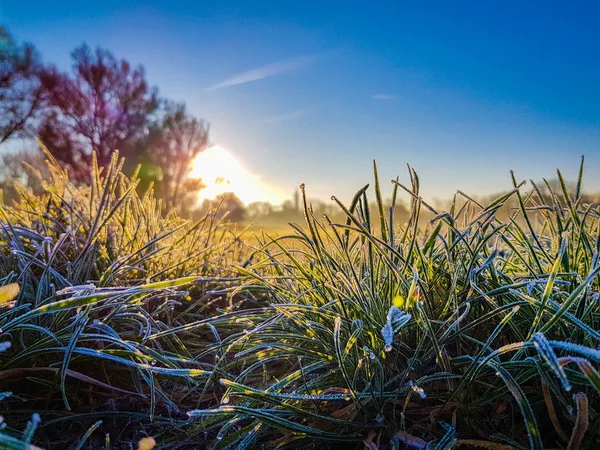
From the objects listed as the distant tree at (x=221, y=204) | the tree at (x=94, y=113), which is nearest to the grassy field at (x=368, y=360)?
the distant tree at (x=221, y=204)

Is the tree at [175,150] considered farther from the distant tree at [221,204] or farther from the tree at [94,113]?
the distant tree at [221,204]

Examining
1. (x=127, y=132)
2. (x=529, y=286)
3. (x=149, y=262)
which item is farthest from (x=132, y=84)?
(x=529, y=286)

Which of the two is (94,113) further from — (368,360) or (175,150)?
(368,360)

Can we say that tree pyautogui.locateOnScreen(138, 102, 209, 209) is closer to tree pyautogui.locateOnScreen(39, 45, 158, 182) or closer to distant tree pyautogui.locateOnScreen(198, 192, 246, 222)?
tree pyautogui.locateOnScreen(39, 45, 158, 182)

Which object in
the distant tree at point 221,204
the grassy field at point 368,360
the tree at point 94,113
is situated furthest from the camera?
the tree at point 94,113

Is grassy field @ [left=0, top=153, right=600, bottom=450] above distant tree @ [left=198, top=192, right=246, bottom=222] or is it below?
below

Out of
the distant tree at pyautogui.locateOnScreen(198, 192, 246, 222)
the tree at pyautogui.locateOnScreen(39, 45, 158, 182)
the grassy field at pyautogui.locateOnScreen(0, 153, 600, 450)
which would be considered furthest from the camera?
the tree at pyautogui.locateOnScreen(39, 45, 158, 182)

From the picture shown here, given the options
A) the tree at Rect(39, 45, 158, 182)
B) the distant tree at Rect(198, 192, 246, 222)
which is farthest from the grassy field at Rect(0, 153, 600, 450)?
the tree at Rect(39, 45, 158, 182)

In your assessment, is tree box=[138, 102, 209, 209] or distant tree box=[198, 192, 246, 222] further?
tree box=[138, 102, 209, 209]

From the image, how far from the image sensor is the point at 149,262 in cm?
155

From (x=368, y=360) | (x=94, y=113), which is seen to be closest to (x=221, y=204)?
(x=368, y=360)

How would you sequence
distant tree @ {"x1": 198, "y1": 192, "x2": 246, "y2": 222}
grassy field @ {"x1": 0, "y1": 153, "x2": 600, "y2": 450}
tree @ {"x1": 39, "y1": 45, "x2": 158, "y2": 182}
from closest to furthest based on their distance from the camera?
grassy field @ {"x1": 0, "y1": 153, "x2": 600, "y2": 450} → distant tree @ {"x1": 198, "y1": 192, "x2": 246, "y2": 222} → tree @ {"x1": 39, "y1": 45, "x2": 158, "y2": 182}

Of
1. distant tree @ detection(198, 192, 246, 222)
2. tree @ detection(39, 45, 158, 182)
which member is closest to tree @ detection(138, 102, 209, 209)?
tree @ detection(39, 45, 158, 182)

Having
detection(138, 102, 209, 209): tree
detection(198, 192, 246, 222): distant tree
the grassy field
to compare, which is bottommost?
the grassy field
